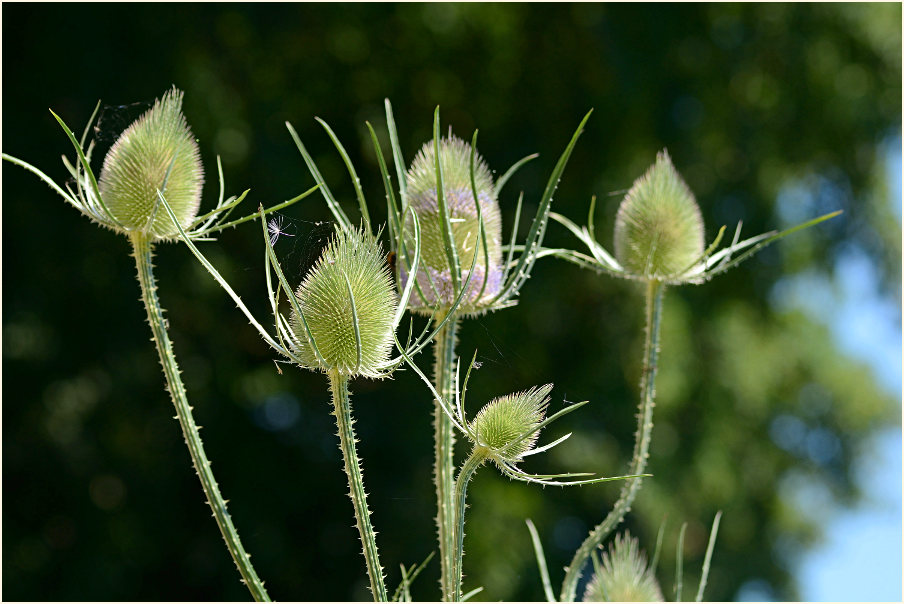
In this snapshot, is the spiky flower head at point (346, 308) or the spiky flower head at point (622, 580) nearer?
the spiky flower head at point (346, 308)

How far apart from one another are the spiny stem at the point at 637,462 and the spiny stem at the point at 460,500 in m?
0.12

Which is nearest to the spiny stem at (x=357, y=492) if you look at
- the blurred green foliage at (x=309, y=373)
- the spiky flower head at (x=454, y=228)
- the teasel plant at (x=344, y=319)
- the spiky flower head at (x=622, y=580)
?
the teasel plant at (x=344, y=319)

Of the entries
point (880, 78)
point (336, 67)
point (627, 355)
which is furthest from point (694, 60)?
point (336, 67)

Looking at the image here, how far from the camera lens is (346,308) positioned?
49 cm

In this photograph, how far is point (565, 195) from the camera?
11.9 feet

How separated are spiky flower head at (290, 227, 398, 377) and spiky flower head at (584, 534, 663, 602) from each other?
262 mm

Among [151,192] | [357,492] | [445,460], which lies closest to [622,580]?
[445,460]

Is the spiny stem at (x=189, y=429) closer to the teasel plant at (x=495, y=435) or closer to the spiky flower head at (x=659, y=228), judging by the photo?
the teasel plant at (x=495, y=435)

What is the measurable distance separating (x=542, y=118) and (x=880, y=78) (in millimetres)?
1663

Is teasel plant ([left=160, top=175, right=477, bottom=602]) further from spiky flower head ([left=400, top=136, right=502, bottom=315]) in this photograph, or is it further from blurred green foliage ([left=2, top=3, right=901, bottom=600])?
blurred green foliage ([left=2, top=3, right=901, bottom=600])

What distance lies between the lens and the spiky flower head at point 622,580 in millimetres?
656

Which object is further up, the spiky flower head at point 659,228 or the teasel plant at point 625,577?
the spiky flower head at point 659,228

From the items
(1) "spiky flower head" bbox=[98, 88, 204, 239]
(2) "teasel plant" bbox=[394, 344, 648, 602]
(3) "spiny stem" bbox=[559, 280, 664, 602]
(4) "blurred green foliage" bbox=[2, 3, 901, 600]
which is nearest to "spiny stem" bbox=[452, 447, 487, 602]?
(2) "teasel plant" bbox=[394, 344, 648, 602]

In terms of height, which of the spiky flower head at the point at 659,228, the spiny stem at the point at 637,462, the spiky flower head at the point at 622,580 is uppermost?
the spiky flower head at the point at 659,228
